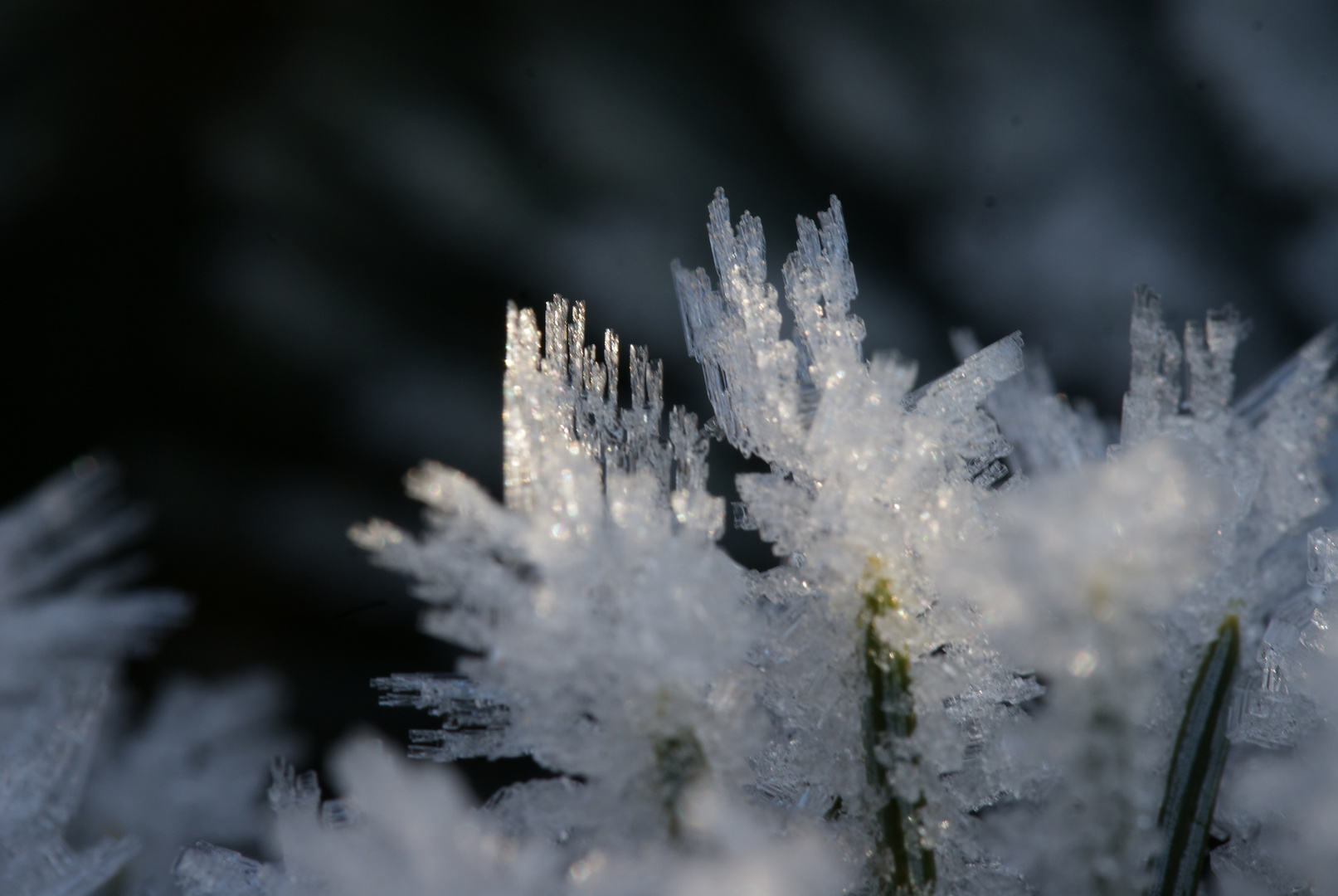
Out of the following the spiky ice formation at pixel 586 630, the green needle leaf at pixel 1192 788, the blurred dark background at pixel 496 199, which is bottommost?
the green needle leaf at pixel 1192 788

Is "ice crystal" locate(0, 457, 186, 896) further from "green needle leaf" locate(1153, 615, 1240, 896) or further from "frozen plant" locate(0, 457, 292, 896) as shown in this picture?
"green needle leaf" locate(1153, 615, 1240, 896)

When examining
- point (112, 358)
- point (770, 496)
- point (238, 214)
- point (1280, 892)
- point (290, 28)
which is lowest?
point (1280, 892)

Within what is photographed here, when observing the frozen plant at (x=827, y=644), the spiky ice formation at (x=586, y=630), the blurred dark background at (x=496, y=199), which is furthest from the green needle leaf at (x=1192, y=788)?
the blurred dark background at (x=496, y=199)

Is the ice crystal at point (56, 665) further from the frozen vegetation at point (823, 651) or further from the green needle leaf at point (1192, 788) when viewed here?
the green needle leaf at point (1192, 788)

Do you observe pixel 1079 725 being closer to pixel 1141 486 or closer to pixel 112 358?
pixel 1141 486

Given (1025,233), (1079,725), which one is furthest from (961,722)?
(1025,233)

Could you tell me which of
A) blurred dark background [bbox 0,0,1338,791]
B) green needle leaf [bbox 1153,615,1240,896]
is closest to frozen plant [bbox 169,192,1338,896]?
green needle leaf [bbox 1153,615,1240,896]
